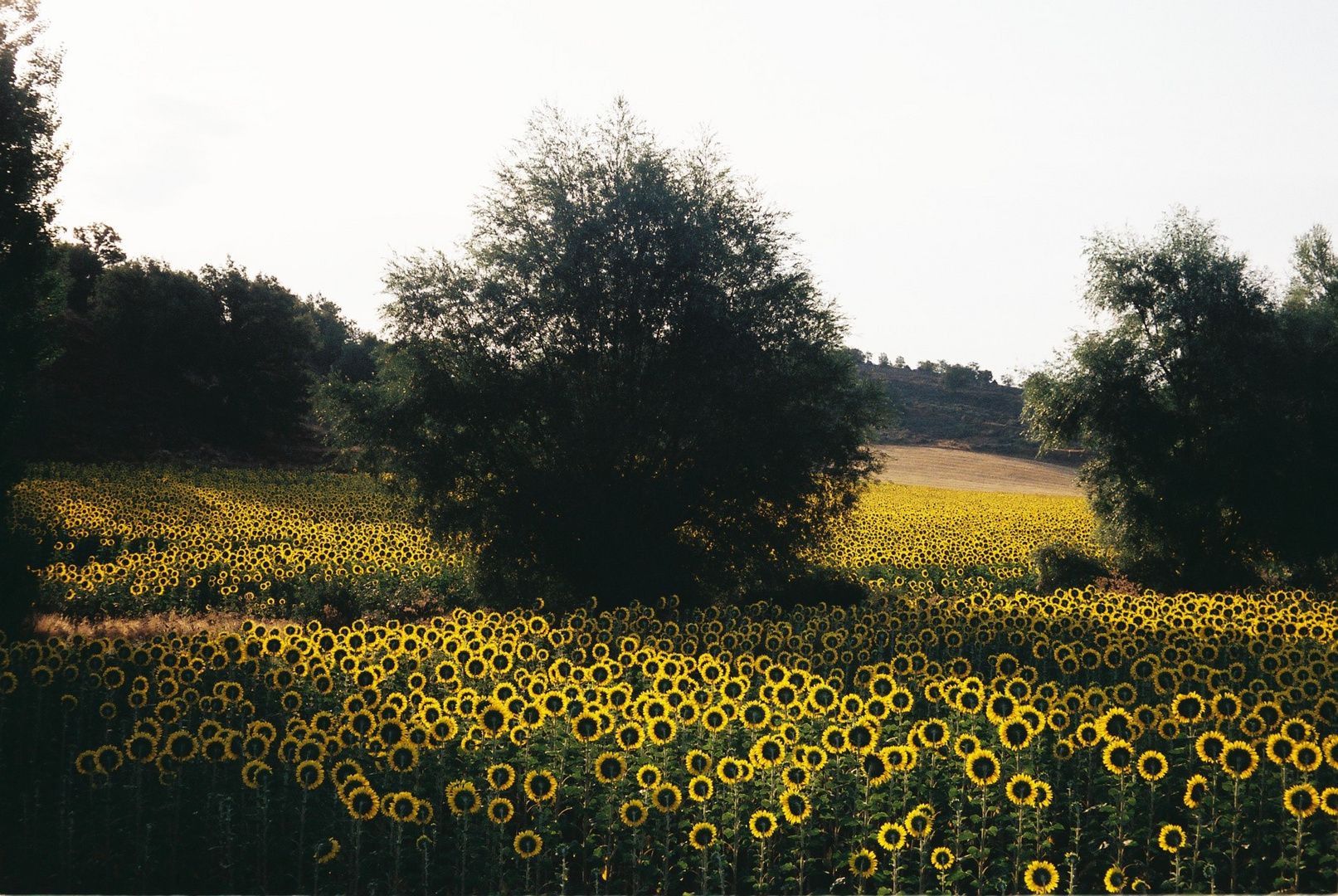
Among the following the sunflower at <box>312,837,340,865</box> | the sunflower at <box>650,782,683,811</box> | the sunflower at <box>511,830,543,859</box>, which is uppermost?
the sunflower at <box>650,782,683,811</box>

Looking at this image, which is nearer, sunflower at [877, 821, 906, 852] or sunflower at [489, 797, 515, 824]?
sunflower at [877, 821, 906, 852]

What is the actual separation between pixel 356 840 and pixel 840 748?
11.9 feet

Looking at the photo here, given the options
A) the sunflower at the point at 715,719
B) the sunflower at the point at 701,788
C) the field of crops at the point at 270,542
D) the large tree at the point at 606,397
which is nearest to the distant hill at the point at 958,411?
the field of crops at the point at 270,542

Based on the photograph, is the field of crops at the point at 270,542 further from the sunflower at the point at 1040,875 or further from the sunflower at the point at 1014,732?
the sunflower at the point at 1040,875

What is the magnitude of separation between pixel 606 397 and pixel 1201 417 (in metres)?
16.7

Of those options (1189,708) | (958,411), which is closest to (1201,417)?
(1189,708)

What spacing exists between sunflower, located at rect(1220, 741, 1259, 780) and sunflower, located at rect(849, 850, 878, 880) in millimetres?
2701

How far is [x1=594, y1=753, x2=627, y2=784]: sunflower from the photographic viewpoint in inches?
248

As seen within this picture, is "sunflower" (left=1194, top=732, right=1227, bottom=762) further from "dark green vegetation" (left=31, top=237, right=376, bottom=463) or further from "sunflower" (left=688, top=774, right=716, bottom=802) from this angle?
"dark green vegetation" (left=31, top=237, right=376, bottom=463)

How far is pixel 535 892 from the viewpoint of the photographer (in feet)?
19.8

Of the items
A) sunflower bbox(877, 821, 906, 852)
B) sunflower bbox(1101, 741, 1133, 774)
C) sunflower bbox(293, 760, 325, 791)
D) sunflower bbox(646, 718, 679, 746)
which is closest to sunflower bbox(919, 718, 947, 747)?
sunflower bbox(1101, 741, 1133, 774)

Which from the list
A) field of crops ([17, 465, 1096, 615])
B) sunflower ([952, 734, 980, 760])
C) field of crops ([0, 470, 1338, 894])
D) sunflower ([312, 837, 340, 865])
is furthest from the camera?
field of crops ([17, 465, 1096, 615])

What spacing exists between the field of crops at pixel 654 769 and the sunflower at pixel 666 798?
0.09ft

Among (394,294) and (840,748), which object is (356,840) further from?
(394,294)
